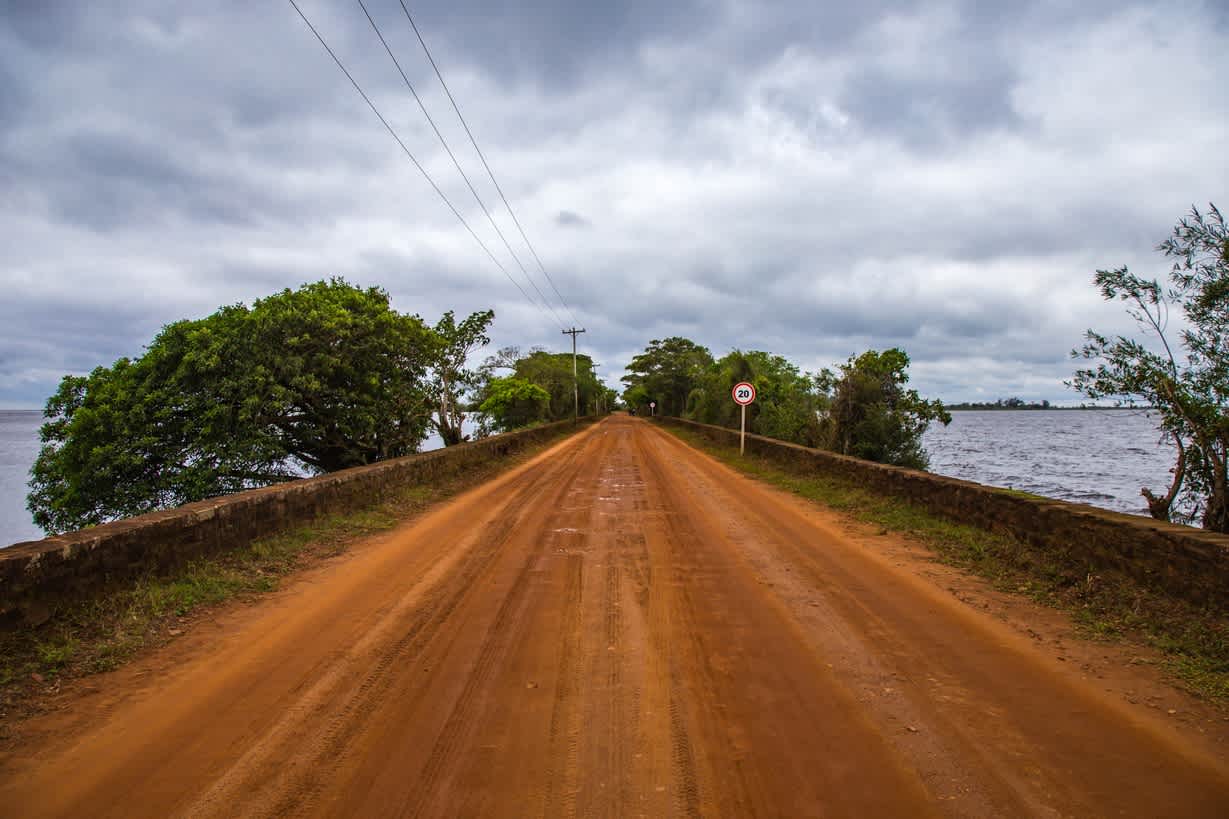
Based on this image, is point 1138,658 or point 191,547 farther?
point 191,547

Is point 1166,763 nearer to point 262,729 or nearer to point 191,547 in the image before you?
point 262,729

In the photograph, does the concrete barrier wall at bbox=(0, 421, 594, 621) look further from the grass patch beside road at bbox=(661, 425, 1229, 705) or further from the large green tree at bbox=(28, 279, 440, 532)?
the grass patch beside road at bbox=(661, 425, 1229, 705)

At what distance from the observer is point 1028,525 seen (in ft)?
20.4

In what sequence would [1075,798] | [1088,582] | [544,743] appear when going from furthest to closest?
[1088,582], [544,743], [1075,798]

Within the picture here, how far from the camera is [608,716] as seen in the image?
Answer: 3062 millimetres

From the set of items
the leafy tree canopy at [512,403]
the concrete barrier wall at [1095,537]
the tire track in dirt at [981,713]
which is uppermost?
the leafy tree canopy at [512,403]

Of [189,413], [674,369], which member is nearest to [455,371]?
[189,413]

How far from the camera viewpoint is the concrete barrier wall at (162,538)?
4.02 m

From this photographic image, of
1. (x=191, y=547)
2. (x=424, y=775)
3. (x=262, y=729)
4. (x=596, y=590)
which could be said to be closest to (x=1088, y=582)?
(x=596, y=590)

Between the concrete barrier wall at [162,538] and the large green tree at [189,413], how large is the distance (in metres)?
3.21

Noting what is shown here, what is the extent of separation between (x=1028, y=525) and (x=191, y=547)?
8.04 meters

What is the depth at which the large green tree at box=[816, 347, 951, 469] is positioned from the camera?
19422mm

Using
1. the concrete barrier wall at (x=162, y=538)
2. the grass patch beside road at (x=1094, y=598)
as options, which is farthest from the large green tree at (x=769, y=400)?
the concrete barrier wall at (x=162, y=538)

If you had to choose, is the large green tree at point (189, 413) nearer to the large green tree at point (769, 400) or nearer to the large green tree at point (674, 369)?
the large green tree at point (769, 400)
